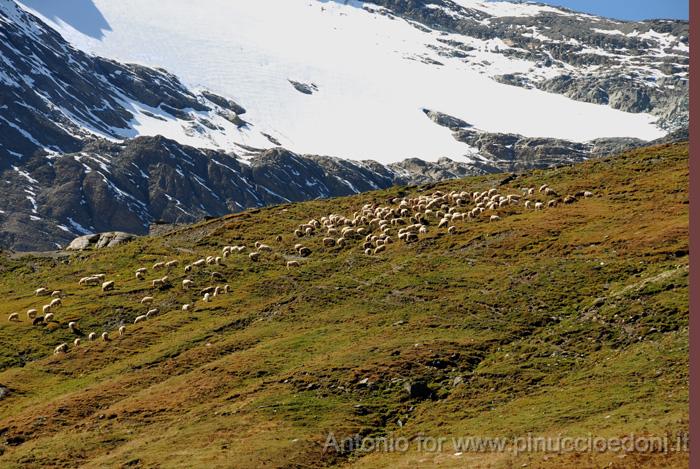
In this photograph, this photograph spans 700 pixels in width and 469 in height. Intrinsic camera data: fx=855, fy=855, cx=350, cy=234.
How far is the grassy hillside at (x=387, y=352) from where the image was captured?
44.9 meters

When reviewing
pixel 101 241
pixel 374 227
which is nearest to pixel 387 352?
pixel 374 227

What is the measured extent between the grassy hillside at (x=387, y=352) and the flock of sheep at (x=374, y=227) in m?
1.55

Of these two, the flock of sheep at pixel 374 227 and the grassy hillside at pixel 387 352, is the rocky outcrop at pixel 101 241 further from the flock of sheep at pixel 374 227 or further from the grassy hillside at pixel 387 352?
the flock of sheep at pixel 374 227

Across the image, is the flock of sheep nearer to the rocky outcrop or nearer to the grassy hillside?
the grassy hillside

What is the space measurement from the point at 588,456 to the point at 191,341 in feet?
133

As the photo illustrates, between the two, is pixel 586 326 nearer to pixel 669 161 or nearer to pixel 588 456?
pixel 588 456

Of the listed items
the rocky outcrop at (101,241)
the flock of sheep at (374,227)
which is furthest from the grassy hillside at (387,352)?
the rocky outcrop at (101,241)

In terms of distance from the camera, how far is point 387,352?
190 ft

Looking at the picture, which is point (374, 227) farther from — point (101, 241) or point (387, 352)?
point (387, 352)

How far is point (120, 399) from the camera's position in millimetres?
58719

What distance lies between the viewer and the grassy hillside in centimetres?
4494

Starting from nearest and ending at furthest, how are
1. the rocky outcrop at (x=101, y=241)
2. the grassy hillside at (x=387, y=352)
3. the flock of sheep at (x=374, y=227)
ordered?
1. the grassy hillside at (x=387, y=352)
2. the flock of sheep at (x=374, y=227)
3. the rocky outcrop at (x=101, y=241)

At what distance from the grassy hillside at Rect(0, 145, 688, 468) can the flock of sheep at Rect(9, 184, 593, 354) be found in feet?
5.10

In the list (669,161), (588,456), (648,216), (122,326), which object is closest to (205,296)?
(122,326)
